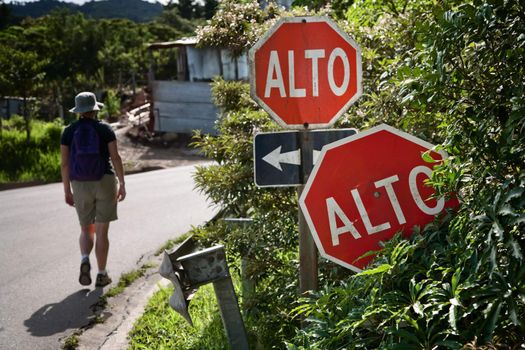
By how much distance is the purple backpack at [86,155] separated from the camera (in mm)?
6355

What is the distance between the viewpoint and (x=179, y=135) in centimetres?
3091

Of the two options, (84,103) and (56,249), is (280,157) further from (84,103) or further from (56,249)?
(56,249)

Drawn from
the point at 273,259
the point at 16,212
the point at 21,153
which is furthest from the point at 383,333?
the point at 21,153

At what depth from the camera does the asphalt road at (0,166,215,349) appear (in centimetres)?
561

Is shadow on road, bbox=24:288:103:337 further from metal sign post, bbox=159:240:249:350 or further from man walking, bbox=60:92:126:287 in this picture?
metal sign post, bbox=159:240:249:350

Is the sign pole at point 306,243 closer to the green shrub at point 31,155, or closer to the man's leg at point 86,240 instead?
the man's leg at point 86,240

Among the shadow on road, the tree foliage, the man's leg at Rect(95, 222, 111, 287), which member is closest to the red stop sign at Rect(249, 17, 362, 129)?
the tree foliage

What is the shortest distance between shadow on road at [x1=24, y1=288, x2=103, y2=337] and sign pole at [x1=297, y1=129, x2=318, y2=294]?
9.09 feet

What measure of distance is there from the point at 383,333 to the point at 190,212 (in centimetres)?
902

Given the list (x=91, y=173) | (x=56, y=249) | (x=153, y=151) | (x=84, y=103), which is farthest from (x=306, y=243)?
(x=153, y=151)

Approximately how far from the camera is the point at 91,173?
6426 mm

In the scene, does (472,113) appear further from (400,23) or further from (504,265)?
(400,23)

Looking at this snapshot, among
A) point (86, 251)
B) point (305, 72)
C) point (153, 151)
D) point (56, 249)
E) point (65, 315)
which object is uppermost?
point (305, 72)

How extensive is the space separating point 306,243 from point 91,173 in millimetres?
3517
